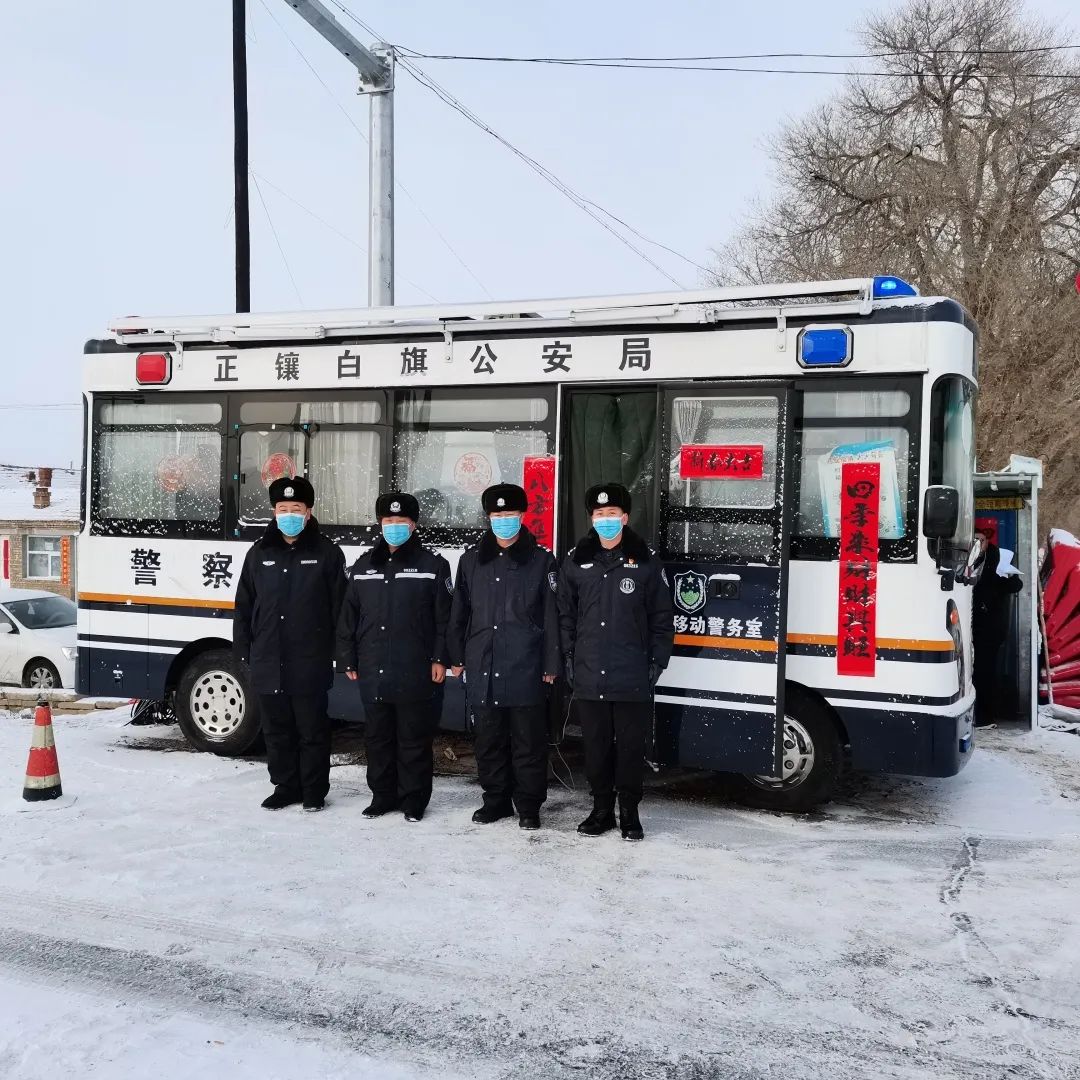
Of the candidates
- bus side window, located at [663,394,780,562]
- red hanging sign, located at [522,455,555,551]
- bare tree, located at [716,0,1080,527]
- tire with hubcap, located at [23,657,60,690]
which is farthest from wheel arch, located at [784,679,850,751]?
bare tree, located at [716,0,1080,527]

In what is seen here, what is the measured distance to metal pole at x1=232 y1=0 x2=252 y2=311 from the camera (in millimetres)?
13664

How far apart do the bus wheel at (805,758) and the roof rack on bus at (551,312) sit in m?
2.26

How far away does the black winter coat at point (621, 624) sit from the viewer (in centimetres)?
554

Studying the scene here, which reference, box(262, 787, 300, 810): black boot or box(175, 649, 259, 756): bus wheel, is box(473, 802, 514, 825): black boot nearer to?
box(262, 787, 300, 810): black boot

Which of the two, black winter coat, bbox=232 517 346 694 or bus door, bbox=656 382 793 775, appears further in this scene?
black winter coat, bbox=232 517 346 694

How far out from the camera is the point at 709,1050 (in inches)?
139

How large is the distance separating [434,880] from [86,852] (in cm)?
186

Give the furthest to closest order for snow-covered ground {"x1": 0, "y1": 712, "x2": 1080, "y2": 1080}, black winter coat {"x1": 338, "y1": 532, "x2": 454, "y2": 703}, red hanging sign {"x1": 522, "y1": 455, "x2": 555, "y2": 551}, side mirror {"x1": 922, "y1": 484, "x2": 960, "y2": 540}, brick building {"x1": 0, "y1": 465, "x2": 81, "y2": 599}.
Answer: brick building {"x1": 0, "y1": 465, "x2": 81, "y2": 599} → red hanging sign {"x1": 522, "y1": 455, "x2": 555, "y2": 551} → black winter coat {"x1": 338, "y1": 532, "x2": 454, "y2": 703} → side mirror {"x1": 922, "y1": 484, "x2": 960, "y2": 540} → snow-covered ground {"x1": 0, "y1": 712, "x2": 1080, "y2": 1080}

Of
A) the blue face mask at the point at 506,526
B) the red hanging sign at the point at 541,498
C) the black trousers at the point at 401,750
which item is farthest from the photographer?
the red hanging sign at the point at 541,498

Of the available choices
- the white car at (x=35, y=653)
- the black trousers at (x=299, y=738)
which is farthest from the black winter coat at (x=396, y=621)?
the white car at (x=35, y=653)

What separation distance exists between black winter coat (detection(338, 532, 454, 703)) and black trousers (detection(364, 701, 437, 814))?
0.38 feet

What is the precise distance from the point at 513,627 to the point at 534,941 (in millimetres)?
1803

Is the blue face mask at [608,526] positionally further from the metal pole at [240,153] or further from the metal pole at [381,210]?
the metal pole at [240,153]

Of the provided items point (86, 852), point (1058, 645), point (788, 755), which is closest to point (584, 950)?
point (788, 755)
